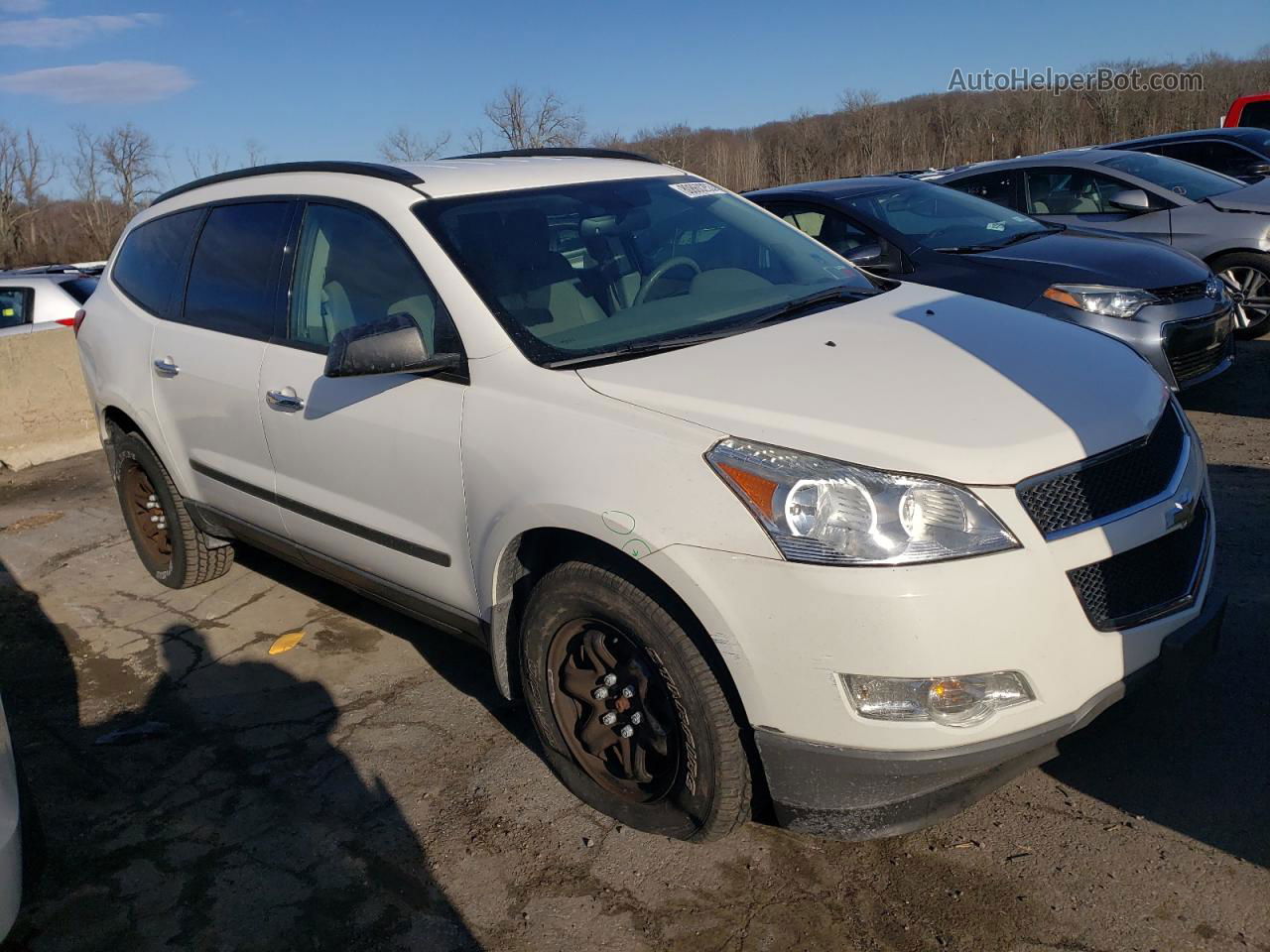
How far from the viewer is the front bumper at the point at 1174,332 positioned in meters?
6.04

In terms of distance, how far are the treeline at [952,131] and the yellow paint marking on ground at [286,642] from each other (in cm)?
2657

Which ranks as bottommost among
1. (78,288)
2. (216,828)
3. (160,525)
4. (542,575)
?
(216,828)

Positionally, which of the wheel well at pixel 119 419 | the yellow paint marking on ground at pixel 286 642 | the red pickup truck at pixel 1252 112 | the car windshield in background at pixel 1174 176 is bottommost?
the yellow paint marking on ground at pixel 286 642

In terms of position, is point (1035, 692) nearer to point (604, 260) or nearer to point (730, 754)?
point (730, 754)

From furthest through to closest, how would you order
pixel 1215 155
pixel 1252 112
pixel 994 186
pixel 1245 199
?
pixel 1252 112 → pixel 1215 155 → pixel 994 186 → pixel 1245 199

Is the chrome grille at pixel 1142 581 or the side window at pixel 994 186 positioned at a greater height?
the side window at pixel 994 186

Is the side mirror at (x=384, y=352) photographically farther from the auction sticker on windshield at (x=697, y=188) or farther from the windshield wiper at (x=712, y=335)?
the auction sticker on windshield at (x=697, y=188)

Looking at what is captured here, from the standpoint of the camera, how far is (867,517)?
244 cm

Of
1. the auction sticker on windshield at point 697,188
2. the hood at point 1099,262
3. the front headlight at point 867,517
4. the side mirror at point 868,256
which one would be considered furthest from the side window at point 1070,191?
the front headlight at point 867,517

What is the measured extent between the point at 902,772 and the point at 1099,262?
490 centimetres

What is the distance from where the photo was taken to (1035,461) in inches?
99.1

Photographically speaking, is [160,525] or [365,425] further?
[160,525]

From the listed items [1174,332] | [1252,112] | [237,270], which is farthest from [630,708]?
[1252,112]

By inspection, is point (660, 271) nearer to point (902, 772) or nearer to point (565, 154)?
point (565, 154)
